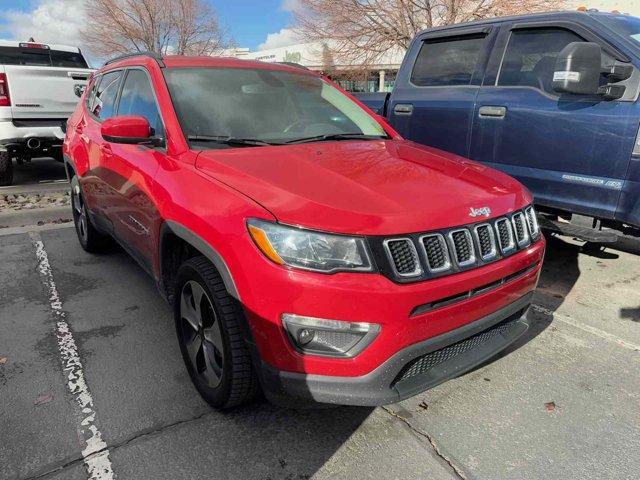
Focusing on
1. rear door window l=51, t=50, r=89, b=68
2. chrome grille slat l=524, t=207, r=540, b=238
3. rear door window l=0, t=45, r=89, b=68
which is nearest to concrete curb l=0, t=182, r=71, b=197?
rear door window l=0, t=45, r=89, b=68

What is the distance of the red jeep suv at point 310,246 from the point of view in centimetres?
201

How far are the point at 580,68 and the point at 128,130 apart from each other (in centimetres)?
297

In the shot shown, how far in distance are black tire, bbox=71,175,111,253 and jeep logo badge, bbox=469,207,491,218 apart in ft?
12.3

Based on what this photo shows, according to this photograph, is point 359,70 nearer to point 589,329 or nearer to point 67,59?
point 67,59

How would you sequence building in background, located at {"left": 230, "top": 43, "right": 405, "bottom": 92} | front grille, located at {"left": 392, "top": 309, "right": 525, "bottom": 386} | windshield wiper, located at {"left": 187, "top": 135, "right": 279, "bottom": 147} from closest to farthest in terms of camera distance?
front grille, located at {"left": 392, "top": 309, "right": 525, "bottom": 386} → windshield wiper, located at {"left": 187, "top": 135, "right": 279, "bottom": 147} → building in background, located at {"left": 230, "top": 43, "right": 405, "bottom": 92}

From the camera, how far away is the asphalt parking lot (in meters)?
2.25

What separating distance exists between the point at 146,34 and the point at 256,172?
27.0 m

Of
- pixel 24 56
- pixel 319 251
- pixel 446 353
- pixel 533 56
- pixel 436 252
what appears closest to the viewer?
pixel 319 251

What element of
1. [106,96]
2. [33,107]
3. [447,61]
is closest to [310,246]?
[106,96]

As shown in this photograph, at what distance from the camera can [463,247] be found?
2.21m

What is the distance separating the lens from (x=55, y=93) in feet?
26.7

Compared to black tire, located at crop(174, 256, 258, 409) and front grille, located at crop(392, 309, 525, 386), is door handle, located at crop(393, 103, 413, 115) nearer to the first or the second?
front grille, located at crop(392, 309, 525, 386)

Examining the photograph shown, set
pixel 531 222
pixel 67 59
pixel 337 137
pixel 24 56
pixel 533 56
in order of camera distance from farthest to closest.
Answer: pixel 67 59 < pixel 24 56 < pixel 533 56 < pixel 337 137 < pixel 531 222

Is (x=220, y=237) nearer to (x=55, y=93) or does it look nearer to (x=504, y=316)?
(x=504, y=316)
